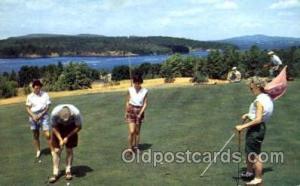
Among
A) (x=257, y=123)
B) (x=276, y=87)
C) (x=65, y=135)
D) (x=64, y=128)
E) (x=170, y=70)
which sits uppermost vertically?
(x=276, y=87)

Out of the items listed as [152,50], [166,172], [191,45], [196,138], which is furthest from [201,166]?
[191,45]

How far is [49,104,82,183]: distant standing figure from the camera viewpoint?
388 inches

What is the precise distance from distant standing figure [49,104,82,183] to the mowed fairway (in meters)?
0.48

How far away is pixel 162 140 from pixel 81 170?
11.4 feet

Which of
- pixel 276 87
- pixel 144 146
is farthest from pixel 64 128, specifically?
pixel 276 87

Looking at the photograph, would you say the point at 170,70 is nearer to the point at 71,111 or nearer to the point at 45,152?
the point at 45,152

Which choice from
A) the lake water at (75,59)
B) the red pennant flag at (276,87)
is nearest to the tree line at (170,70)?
the lake water at (75,59)

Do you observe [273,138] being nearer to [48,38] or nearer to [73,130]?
[73,130]

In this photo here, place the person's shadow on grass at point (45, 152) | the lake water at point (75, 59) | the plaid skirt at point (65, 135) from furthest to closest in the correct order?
the lake water at point (75, 59) < the person's shadow on grass at point (45, 152) < the plaid skirt at point (65, 135)

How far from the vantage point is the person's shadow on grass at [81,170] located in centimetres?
1099

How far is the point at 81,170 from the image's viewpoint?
11.4m

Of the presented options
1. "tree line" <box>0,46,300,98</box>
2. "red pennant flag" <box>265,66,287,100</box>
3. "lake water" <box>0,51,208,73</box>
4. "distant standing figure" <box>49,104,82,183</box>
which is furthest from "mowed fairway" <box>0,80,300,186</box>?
"lake water" <box>0,51,208,73</box>

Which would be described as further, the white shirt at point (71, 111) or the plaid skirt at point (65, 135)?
the plaid skirt at point (65, 135)

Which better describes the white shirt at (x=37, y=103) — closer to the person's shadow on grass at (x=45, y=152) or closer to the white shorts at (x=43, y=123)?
the white shorts at (x=43, y=123)
